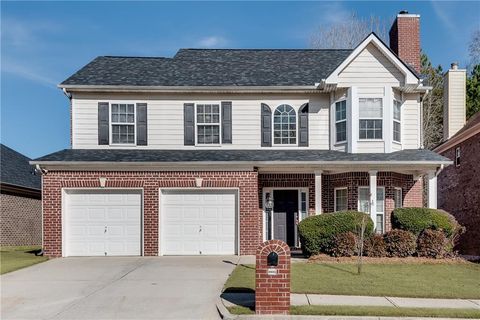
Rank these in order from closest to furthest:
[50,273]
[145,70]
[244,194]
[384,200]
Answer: [50,273], [244,194], [384,200], [145,70]

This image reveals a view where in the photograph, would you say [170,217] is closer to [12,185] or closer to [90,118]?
[90,118]

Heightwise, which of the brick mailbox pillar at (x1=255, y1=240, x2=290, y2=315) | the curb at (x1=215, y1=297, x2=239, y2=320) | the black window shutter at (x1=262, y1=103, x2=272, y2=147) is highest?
the black window shutter at (x1=262, y1=103, x2=272, y2=147)

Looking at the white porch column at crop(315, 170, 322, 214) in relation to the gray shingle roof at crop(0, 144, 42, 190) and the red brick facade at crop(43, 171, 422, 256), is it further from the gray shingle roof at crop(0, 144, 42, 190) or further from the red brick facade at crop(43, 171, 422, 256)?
the gray shingle roof at crop(0, 144, 42, 190)

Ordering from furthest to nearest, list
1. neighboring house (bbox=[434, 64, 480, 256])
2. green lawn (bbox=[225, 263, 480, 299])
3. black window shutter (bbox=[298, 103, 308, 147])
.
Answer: neighboring house (bbox=[434, 64, 480, 256])
black window shutter (bbox=[298, 103, 308, 147])
green lawn (bbox=[225, 263, 480, 299])

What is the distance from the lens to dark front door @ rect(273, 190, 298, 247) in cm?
1675

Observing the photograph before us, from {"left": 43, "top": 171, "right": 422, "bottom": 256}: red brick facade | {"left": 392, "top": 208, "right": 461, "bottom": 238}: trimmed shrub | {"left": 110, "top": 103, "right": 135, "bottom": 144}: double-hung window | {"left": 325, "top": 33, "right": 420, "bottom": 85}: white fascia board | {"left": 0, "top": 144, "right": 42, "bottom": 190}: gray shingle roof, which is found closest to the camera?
{"left": 392, "top": 208, "right": 461, "bottom": 238}: trimmed shrub

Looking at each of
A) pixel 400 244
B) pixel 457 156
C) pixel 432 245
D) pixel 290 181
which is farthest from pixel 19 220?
pixel 457 156

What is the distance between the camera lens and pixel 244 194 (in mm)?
14875

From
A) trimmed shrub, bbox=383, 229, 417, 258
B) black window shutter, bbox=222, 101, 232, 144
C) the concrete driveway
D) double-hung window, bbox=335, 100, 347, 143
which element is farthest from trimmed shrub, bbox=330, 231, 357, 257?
black window shutter, bbox=222, 101, 232, 144

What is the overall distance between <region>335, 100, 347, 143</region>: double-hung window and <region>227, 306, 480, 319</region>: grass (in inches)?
359

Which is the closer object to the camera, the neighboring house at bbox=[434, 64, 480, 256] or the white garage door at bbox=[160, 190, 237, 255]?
the white garage door at bbox=[160, 190, 237, 255]

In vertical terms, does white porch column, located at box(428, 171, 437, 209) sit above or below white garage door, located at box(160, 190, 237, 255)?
above

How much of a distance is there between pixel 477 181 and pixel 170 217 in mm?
11797

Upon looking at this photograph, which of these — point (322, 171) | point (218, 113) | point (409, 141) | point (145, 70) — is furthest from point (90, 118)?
point (409, 141)
